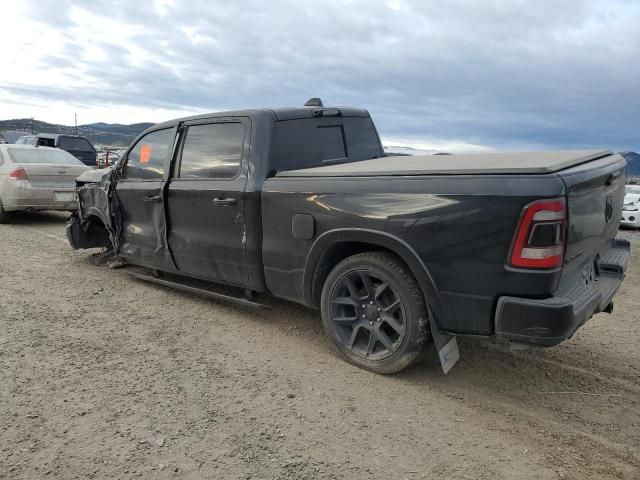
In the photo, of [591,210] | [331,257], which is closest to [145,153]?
[331,257]

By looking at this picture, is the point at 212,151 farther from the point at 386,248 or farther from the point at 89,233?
the point at 89,233

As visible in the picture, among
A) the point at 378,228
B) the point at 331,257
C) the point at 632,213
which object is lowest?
the point at 632,213

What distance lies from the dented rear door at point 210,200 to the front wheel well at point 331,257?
2.40 ft

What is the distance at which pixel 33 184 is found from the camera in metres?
9.07

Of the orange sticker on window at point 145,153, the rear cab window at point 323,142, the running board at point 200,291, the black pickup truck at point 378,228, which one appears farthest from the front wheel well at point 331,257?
the orange sticker on window at point 145,153

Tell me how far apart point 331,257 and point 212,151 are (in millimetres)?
1554

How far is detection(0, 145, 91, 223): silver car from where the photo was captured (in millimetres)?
9023

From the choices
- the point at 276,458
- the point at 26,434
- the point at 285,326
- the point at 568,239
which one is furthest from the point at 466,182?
the point at 26,434

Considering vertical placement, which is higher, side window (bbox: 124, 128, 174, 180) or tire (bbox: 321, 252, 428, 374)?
side window (bbox: 124, 128, 174, 180)

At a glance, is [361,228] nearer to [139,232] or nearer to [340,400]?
[340,400]

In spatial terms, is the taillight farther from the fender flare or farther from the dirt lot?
the dirt lot

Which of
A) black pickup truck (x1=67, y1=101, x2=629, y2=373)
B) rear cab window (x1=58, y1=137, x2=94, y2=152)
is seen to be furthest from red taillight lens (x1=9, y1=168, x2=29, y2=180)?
rear cab window (x1=58, y1=137, x2=94, y2=152)

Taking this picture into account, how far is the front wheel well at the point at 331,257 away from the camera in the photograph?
138 inches

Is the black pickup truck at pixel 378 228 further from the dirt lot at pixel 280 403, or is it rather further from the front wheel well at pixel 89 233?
the front wheel well at pixel 89 233
